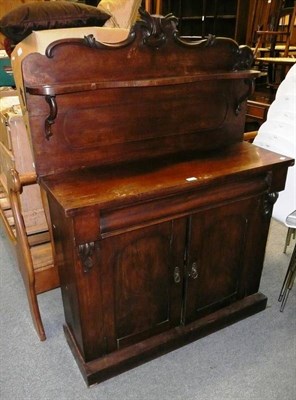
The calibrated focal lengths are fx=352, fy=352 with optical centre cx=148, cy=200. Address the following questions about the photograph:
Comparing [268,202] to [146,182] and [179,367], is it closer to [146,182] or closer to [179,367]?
[146,182]

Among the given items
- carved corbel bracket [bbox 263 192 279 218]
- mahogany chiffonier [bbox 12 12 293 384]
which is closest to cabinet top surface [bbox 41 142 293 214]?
mahogany chiffonier [bbox 12 12 293 384]

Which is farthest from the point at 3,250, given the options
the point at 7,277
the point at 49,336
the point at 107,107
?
the point at 107,107

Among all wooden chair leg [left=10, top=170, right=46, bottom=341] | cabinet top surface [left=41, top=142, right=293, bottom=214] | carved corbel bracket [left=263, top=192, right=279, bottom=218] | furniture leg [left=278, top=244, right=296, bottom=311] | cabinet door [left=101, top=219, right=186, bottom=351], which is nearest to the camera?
cabinet top surface [left=41, top=142, right=293, bottom=214]

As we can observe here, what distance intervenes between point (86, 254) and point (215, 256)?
57 cm

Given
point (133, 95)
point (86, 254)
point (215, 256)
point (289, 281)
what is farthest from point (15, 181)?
point (289, 281)

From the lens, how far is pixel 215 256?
1431mm

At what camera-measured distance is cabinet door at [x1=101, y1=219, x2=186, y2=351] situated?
1209 mm

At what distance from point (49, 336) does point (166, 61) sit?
128cm

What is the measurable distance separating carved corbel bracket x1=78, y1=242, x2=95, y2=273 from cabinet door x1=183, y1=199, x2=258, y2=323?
38 cm

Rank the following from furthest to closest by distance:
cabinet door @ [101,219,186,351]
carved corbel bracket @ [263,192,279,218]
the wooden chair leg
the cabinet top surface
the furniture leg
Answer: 1. the furniture leg
2. carved corbel bracket @ [263,192,279,218]
3. the wooden chair leg
4. cabinet door @ [101,219,186,351]
5. the cabinet top surface

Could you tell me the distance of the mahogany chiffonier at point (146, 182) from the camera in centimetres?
112

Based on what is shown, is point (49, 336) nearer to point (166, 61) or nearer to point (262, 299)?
Result: point (262, 299)

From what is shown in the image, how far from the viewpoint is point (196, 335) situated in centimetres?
153

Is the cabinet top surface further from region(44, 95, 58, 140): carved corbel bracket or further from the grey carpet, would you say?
the grey carpet
